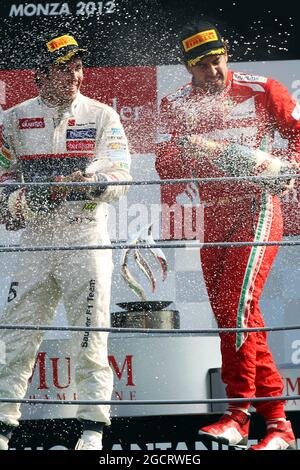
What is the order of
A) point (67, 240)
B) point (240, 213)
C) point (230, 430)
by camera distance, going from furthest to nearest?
point (240, 213) < point (67, 240) < point (230, 430)

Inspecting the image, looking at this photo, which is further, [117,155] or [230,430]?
[117,155]

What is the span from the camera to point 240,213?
8.62ft

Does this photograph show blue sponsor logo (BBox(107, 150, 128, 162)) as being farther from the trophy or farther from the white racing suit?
the trophy

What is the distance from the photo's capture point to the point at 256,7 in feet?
10.5

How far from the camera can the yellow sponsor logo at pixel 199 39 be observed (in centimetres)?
270

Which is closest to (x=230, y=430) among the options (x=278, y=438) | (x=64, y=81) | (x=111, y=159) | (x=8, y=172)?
(x=278, y=438)

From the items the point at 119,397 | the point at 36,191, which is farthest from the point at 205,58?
the point at 119,397

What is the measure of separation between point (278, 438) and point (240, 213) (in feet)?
1.60

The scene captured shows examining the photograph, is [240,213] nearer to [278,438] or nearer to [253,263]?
[253,263]

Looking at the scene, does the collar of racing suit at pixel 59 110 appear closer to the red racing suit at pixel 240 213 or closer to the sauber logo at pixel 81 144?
the sauber logo at pixel 81 144

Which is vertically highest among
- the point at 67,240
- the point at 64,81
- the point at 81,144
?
the point at 64,81

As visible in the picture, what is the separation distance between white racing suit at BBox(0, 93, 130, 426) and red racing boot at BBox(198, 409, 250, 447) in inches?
7.9

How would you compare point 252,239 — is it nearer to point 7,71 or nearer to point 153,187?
point 153,187

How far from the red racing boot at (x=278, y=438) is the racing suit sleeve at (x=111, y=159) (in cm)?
54
